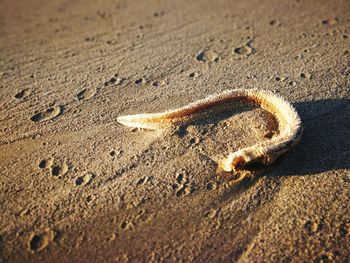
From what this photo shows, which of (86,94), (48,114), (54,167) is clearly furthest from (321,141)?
(48,114)

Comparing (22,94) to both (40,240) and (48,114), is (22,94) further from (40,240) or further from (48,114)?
(40,240)

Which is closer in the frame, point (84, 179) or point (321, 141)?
point (84, 179)

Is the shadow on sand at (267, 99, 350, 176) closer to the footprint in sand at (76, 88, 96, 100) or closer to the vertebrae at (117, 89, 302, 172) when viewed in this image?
the vertebrae at (117, 89, 302, 172)

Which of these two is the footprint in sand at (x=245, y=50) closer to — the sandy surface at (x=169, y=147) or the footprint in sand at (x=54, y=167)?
the sandy surface at (x=169, y=147)

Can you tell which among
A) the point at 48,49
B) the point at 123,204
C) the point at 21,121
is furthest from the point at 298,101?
the point at 48,49

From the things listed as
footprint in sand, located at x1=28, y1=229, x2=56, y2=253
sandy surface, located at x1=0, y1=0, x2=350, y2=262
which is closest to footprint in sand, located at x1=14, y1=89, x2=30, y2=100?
sandy surface, located at x1=0, y1=0, x2=350, y2=262

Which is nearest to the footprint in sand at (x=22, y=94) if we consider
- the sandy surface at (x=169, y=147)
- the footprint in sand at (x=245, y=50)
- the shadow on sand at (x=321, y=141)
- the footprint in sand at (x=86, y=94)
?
the sandy surface at (x=169, y=147)

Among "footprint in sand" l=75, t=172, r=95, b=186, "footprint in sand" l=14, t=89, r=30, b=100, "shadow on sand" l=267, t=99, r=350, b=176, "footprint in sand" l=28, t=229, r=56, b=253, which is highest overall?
"footprint in sand" l=14, t=89, r=30, b=100
